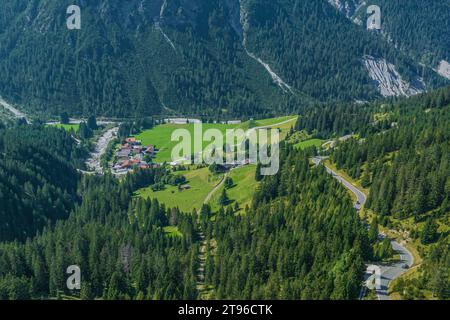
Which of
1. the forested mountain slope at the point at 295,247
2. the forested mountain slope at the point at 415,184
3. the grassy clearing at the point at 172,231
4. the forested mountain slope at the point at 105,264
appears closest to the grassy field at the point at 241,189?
the forested mountain slope at the point at 295,247

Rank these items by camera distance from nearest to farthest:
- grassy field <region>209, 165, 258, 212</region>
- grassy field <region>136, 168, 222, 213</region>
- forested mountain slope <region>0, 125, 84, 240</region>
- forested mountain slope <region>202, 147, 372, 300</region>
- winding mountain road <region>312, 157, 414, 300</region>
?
1. winding mountain road <region>312, 157, 414, 300</region>
2. forested mountain slope <region>202, 147, 372, 300</region>
3. forested mountain slope <region>0, 125, 84, 240</region>
4. grassy field <region>209, 165, 258, 212</region>
5. grassy field <region>136, 168, 222, 213</region>

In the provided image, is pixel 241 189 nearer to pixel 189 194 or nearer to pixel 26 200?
pixel 189 194

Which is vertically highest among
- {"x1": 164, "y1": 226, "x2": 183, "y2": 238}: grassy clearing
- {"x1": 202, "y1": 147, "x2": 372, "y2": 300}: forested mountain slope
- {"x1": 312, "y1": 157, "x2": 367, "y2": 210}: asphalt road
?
{"x1": 312, "y1": 157, "x2": 367, "y2": 210}: asphalt road

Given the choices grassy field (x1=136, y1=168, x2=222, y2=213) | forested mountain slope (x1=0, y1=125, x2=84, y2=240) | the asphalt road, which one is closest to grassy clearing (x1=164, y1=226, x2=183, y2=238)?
grassy field (x1=136, y1=168, x2=222, y2=213)

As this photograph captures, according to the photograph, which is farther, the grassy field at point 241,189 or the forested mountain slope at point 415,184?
the grassy field at point 241,189

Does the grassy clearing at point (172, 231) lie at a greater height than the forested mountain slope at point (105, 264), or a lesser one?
lesser

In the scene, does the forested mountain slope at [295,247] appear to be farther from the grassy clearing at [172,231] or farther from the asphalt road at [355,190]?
the grassy clearing at [172,231]

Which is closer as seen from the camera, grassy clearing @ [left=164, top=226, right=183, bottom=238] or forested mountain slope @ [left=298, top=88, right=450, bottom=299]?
forested mountain slope @ [left=298, top=88, right=450, bottom=299]

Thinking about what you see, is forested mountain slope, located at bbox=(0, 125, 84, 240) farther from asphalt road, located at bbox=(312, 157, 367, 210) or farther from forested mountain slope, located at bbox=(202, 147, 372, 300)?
asphalt road, located at bbox=(312, 157, 367, 210)
